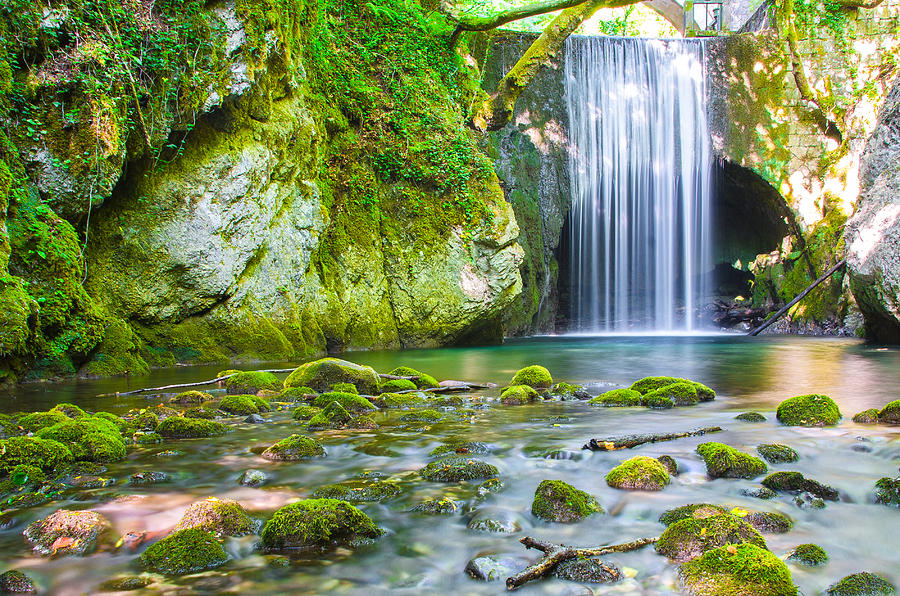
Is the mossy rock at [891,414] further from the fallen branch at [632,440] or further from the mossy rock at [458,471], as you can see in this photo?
the mossy rock at [458,471]

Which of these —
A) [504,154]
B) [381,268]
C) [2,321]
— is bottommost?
[2,321]

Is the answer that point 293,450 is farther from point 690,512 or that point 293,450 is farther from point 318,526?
point 690,512

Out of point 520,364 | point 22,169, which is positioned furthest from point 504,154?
point 22,169

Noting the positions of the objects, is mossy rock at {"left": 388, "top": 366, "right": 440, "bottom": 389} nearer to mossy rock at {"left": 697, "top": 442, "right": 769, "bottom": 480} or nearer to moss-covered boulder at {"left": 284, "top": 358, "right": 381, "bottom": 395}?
moss-covered boulder at {"left": 284, "top": 358, "right": 381, "bottom": 395}

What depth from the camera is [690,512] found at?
2.91m

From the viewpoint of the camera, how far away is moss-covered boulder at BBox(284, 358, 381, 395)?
7.23 metres

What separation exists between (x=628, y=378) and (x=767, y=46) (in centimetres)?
1703

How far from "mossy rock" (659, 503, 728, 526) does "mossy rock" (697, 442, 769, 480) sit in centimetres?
66

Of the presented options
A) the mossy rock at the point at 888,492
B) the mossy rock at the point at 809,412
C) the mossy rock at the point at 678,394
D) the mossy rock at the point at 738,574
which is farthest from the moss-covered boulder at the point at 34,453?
the mossy rock at the point at 809,412

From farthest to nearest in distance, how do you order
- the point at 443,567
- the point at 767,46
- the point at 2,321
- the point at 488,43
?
the point at 767,46, the point at 488,43, the point at 2,321, the point at 443,567

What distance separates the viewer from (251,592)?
2.28 m

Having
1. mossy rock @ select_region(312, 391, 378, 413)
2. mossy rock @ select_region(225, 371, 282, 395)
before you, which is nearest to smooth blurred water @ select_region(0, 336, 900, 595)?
mossy rock @ select_region(312, 391, 378, 413)

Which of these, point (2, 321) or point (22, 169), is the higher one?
point (22, 169)

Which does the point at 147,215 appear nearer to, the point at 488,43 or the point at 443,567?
the point at 443,567
